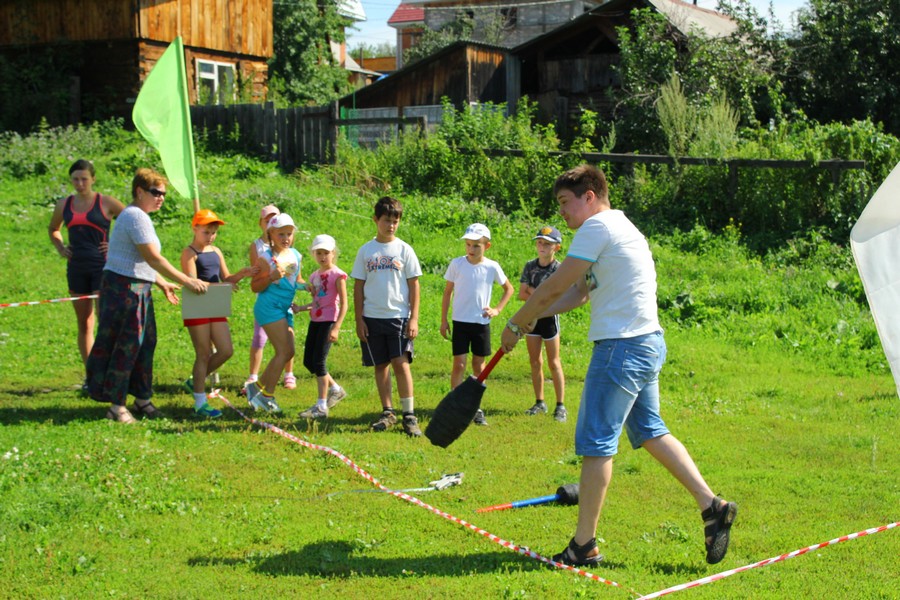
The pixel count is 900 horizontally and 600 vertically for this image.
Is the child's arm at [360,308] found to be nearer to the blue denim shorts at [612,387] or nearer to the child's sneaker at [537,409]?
the child's sneaker at [537,409]

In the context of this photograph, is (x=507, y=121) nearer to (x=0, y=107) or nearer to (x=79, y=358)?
(x=79, y=358)

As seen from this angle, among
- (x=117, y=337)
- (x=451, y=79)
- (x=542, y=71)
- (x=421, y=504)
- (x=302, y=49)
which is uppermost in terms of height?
(x=302, y=49)

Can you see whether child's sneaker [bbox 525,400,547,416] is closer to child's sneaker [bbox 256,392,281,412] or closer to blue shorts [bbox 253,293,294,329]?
child's sneaker [bbox 256,392,281,412]

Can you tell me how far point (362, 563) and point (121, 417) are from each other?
3563 mm

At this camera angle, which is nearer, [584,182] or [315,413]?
[584,182]

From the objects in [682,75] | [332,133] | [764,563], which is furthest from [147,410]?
[682,75]

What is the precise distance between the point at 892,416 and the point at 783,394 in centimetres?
115

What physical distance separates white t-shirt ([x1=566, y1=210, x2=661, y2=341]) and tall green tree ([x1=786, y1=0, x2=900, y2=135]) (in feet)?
68.5

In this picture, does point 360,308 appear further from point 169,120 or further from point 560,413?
point 169,120

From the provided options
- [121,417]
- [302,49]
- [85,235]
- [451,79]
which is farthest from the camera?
[302,49]

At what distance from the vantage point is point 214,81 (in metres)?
28.4

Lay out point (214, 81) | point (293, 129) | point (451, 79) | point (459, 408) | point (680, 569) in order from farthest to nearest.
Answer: point (451, 79), point (214, 81), point (293, 129), point (459, 408), point (680, 569)

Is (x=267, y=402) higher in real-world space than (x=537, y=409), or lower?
higher

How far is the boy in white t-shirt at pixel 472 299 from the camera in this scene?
8.67 m
